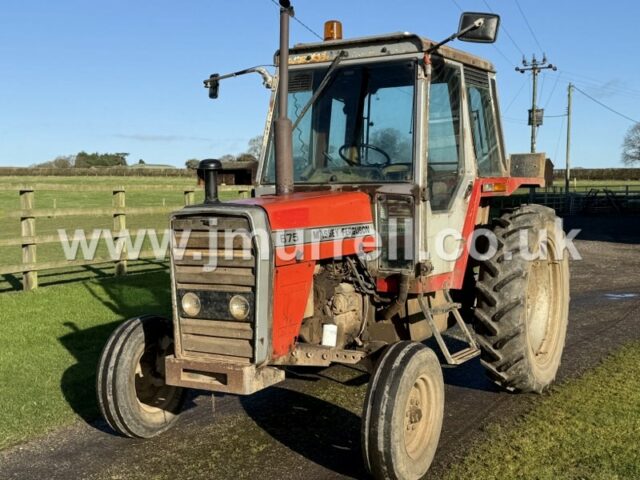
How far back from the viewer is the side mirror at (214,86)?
17.9 ft

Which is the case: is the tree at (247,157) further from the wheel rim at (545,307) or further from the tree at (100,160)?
the tree at (100,160)

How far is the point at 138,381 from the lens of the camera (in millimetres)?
4543

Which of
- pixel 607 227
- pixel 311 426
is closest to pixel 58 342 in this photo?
pixel 311 426

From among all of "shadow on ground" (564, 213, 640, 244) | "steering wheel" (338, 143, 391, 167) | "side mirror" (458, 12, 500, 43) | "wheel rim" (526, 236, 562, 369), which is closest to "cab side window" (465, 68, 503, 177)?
"wheel rim" (526, 236, 562, 369)

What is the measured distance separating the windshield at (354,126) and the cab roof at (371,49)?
0.09m

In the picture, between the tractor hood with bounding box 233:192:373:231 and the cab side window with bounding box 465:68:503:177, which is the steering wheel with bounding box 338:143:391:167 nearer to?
the tractor hood with bounding box 233:192:373:231

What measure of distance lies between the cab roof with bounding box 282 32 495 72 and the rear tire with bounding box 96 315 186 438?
2224 mm

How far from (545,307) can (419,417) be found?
2456mm

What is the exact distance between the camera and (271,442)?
4523 millimetres

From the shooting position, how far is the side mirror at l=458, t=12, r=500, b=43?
13.4 feet

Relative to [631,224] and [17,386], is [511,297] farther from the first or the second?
[631,224]

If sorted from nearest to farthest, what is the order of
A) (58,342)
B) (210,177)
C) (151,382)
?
(210,177) → (151,382) → (58,342)

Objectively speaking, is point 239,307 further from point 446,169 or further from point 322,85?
point 446,169

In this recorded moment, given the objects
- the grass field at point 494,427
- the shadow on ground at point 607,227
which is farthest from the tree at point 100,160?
the grass field at point 494,427
